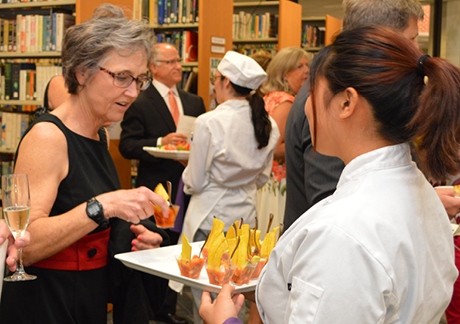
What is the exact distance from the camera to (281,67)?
173 inches

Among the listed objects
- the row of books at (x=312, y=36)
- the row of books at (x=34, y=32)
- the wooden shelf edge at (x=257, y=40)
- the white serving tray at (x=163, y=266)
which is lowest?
the white serving tray at (x=163, y=266)

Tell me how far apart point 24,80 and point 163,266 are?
11.4 feet

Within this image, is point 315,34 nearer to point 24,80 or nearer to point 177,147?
point 177,147

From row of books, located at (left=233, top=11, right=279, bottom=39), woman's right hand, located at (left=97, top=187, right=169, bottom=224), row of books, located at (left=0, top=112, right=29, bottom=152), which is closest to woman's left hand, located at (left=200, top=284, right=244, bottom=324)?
woman's right hand, located at (left=97, top=187, right=169, bottom=224)

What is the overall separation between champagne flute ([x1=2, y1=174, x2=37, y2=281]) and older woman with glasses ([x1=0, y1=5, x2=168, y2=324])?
0.10m

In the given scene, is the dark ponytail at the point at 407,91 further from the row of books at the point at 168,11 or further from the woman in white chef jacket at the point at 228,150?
the row of books at the point at 168,11

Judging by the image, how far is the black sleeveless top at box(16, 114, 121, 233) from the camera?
1727 mm

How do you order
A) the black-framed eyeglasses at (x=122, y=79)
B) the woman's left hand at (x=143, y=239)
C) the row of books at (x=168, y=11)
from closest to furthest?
the black-framed eyeglasses at (x=122, y=79), the woman's left hand at (x=143, y=239), the row of books at (x=168, y=11)

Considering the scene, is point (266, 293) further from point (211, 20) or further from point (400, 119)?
point (211, 20)

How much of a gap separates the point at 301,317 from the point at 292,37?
6.14 meters

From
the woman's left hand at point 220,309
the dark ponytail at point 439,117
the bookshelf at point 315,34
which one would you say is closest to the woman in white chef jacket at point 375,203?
the dark ponytail at point 439,117

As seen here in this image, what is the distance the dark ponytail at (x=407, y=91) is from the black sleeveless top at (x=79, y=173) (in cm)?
110

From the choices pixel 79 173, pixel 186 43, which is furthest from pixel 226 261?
pixel 186 43

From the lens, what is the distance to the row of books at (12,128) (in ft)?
14.9
